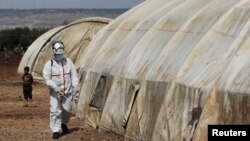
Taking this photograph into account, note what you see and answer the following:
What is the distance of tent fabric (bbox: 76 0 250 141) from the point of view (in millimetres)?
10656

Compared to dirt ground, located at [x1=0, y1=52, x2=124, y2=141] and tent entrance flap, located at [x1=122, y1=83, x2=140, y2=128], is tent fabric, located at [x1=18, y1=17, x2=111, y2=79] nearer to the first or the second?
dirt ground, located at [x1=0, y1=52, x2=124, y2=141]

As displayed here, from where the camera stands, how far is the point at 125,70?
15.2 m

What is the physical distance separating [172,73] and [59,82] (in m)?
2.73

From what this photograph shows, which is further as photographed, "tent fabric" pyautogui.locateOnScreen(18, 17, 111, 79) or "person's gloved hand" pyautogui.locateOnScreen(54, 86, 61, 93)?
"tent fabric" pyautogui.locateOnScreen(18, 17, 111, 79)

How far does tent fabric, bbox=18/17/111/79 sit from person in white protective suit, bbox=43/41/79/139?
16578 millimetres

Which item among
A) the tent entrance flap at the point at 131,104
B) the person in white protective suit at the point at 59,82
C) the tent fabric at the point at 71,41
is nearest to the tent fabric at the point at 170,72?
the tent entrance flap at the point at 131,104

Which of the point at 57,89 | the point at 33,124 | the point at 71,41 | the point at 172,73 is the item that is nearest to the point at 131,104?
the point at 57,89

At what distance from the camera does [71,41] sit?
32.2 metres

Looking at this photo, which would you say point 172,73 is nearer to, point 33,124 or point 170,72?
point 170,72

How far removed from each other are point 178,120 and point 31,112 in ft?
28.3

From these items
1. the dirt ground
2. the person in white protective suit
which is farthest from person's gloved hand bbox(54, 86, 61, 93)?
the dirt ground

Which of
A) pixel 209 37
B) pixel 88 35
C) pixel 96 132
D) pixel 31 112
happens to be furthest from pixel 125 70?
pixel 88 35

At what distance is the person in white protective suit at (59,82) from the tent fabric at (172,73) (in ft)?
4.01

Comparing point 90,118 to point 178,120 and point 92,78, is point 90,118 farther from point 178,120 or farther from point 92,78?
point 178,120
